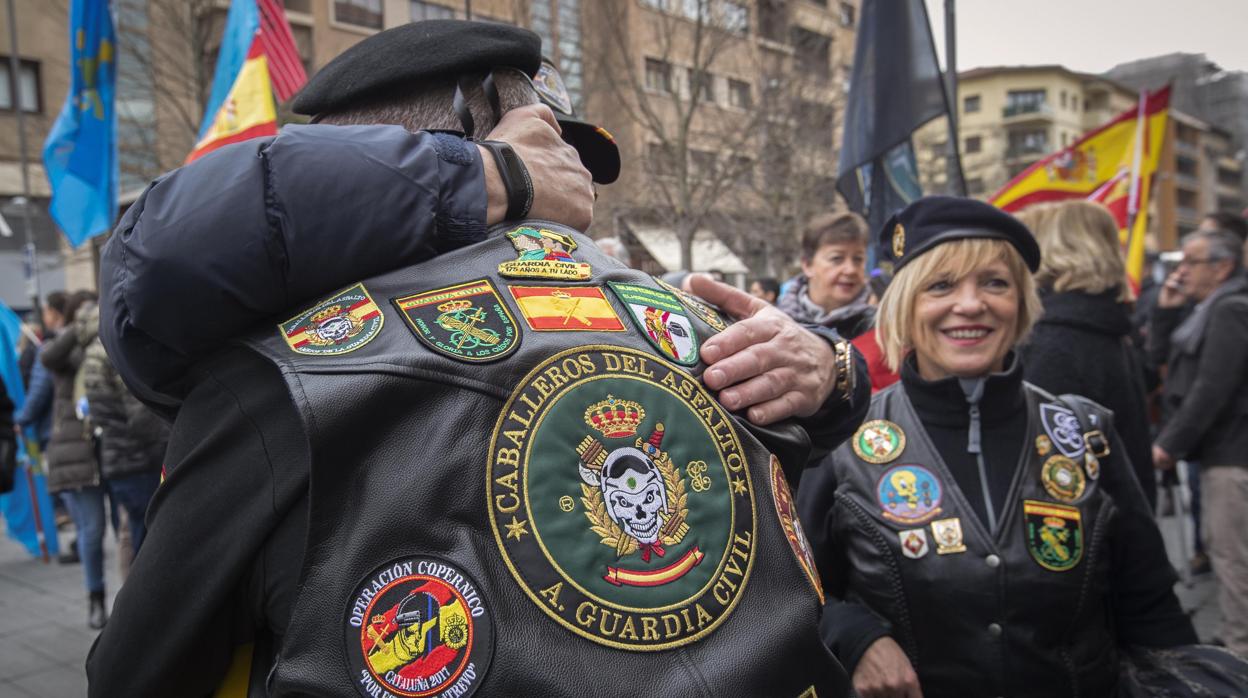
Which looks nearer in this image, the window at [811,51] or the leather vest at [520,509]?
the leather vest at [520,509]

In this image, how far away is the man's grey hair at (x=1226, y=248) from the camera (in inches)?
209

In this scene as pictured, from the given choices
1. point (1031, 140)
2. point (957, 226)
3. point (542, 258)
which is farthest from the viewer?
point (1031, 140)

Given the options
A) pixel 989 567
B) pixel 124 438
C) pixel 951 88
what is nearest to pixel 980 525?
pixel 989 567

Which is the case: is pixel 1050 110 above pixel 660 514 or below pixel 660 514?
above

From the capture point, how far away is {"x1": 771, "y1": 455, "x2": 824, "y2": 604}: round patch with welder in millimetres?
1224

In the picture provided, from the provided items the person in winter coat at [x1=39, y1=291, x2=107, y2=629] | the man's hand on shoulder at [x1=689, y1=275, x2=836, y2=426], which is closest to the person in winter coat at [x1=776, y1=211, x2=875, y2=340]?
the man's hand on shoulder at [x1=689, y1=275, x2=836, y2=426]

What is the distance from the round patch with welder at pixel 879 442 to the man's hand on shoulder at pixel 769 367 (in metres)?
0.91

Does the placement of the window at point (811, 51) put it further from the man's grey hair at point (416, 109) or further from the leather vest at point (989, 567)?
the man's grey hair at point (416, 109)

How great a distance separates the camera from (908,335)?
2.66 m

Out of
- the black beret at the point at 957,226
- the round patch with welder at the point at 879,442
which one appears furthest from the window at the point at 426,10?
the round patch with welder at the point at 879,442

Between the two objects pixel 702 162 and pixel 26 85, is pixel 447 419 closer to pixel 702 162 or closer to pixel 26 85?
pixel 702 162

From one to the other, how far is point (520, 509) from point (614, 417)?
16 centimetres

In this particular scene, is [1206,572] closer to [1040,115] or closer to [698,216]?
[698,216]

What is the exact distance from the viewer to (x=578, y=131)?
1.58 m
